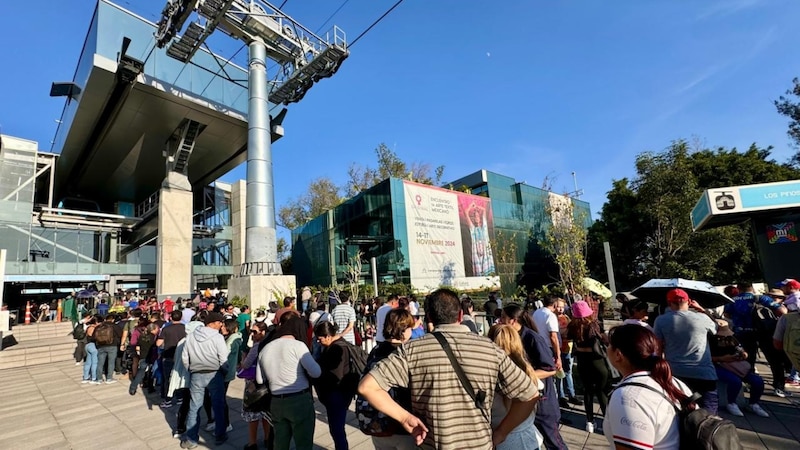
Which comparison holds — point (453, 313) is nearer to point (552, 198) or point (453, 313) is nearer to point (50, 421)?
point (50, 421)

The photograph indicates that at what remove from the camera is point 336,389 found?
3.62m

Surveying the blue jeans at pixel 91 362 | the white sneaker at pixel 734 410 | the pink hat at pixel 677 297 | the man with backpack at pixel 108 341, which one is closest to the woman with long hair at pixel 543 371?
the pink hat at pixel 677 297

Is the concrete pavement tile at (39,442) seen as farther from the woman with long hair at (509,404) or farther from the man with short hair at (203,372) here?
the woman with long hair at (509,404)

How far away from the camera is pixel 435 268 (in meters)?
26.2

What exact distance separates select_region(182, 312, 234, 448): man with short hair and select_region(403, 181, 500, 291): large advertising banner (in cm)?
1977

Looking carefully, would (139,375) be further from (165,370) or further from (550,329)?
(550,329)

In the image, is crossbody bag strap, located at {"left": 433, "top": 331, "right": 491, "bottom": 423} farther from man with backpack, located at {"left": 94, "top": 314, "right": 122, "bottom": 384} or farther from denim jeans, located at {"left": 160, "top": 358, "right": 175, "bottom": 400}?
man with backpack, located at {"left": 94, "top": 314, "right": 122, "bottom": 384}

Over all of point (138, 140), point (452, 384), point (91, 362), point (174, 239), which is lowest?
point (91, 362)

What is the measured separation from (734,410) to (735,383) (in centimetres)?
38

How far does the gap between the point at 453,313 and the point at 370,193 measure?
25050 mm

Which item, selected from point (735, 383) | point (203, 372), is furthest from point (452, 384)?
point (735, 383)

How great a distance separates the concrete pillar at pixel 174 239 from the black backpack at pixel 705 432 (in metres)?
24.8

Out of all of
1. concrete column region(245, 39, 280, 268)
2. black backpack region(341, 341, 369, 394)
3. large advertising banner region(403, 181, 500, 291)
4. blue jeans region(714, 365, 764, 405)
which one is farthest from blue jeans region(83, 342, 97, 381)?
large advertising banner region(403, 181, 500, 291)

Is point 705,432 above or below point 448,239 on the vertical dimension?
below
